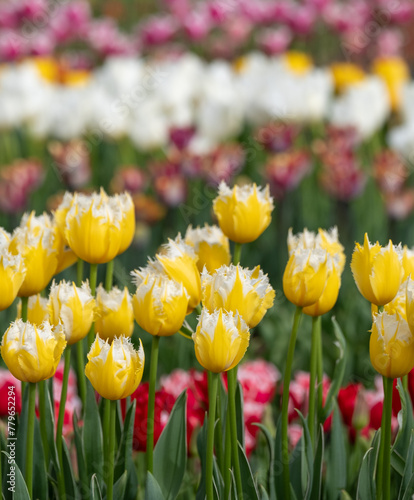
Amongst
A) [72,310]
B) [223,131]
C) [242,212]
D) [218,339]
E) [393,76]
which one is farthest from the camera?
[393,76]

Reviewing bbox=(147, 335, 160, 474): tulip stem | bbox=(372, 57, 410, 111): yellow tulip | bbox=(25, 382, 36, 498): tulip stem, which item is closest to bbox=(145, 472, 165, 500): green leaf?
bbox=(147, 335, 160, 474): tulip stem

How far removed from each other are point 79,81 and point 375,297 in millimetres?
3308

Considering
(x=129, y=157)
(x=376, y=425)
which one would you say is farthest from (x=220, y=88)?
(x=376, y=425)

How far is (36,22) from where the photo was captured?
14.3 ft

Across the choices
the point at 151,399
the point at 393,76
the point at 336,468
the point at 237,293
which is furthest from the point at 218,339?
the point at 393,76

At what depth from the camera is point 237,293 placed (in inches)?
31.6

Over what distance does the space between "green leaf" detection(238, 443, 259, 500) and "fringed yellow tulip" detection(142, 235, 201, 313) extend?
19cm

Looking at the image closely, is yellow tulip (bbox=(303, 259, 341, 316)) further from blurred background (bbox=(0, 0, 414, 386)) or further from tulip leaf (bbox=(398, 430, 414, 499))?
blurred background (bbox=(0, 0, 414, 386))

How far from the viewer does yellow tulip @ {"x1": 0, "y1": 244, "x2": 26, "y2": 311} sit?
33.4 inches

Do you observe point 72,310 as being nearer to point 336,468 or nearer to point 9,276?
point 9,276

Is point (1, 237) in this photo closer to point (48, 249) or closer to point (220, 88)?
point (48, 249)

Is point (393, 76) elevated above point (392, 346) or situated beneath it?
elevated above

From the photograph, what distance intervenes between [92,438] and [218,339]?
1.05ft

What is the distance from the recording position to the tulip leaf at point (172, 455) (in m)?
0.93
